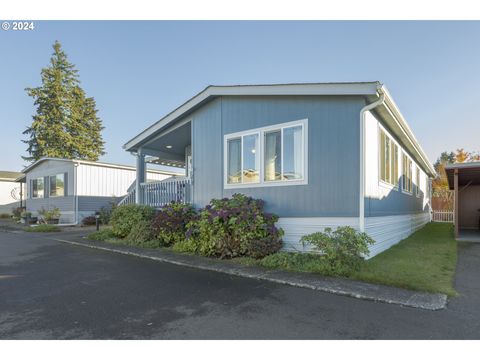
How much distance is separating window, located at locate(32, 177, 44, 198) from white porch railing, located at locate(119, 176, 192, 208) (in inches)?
487

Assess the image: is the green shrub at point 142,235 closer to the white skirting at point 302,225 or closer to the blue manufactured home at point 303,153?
the blue manufactured home at point 303,153

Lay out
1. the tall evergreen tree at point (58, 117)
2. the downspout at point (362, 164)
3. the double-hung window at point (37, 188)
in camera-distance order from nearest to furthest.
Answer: the downspout at point (362, 164) < the double-hung window at point (37, 188) < the tall evergreen tree at point (58, 117)

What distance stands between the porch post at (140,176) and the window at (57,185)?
28.6 feet

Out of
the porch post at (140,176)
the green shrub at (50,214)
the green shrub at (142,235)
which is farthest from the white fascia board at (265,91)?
the green shrub at (50,214)

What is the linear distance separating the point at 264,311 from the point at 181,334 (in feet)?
3.66

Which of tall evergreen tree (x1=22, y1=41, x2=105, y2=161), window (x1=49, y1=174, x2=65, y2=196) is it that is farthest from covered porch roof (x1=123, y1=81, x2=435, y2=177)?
tall evergreen tree (x1=22, y1=41, x2=105, y2=161)

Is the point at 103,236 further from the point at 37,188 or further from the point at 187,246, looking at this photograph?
the point at 37,188

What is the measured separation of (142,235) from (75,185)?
9.93 m

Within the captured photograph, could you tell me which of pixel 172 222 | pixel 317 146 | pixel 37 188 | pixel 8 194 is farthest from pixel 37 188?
pixel 317 146

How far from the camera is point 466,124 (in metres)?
20.8

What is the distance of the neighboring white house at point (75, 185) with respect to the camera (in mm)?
16969

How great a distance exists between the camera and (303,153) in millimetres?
6961
